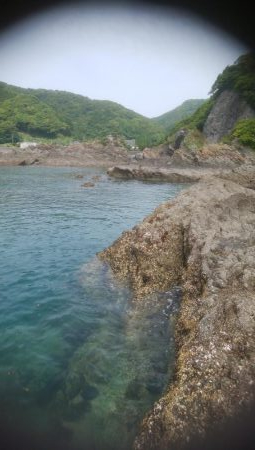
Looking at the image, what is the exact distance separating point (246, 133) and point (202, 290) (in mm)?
48507

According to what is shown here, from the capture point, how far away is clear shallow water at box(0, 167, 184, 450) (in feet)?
16.8

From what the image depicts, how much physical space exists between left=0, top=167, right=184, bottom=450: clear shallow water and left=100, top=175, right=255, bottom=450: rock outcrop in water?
53 cm

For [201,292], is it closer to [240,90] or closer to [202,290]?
[202,290]

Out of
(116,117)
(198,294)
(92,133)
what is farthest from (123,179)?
(116,117)

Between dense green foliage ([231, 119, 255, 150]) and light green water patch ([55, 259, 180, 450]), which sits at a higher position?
dense green foliage ([231, 119, 255, 150])

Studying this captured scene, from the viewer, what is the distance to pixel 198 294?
7.43 meters

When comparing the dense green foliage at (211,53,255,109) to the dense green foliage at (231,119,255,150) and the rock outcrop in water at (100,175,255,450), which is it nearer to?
the dense green foliage at (231,119,255,150)

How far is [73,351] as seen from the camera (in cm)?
677

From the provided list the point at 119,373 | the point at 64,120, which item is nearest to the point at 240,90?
the point at 119,373

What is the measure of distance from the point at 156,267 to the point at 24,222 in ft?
36.5

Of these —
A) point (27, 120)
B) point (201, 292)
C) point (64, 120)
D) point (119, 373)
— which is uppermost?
point (64, 120)

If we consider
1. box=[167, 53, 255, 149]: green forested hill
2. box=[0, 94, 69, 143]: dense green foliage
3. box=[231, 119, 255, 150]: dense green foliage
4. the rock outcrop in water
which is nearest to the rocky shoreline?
the rock outcrop in water

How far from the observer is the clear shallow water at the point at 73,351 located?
5.13 metres

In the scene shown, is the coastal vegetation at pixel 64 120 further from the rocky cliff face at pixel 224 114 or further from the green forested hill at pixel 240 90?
the rocky cliff face at pixel 224 114
